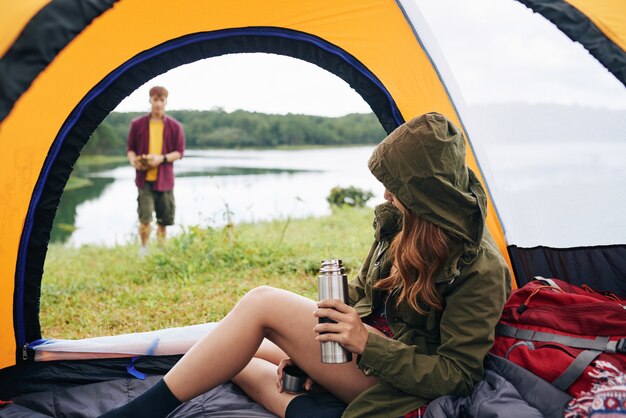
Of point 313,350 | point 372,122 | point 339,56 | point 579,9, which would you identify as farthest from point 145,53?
point 372,122

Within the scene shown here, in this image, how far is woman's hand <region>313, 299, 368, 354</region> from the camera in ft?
6.06

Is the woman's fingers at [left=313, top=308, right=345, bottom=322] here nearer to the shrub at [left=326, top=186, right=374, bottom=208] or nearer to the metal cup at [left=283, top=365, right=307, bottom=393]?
the metal cup at [left=283, top=365, right=307, bottom=393]

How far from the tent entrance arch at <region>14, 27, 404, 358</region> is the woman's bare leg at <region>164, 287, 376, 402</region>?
3.61 ft

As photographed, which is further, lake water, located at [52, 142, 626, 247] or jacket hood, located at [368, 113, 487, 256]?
lake water, located at [52, 142, 626, 247]

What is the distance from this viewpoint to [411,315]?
203cm

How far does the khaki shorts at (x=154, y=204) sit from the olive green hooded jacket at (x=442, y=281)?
400cm

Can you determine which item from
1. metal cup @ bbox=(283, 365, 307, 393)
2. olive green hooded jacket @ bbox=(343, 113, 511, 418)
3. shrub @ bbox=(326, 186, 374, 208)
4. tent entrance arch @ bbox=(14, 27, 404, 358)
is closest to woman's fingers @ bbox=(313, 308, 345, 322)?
olive green hooded jacket @ bbox=(343, 113, 511, 418)

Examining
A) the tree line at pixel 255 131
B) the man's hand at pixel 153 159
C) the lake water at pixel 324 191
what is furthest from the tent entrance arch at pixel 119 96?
the tree line at pixel 255 131

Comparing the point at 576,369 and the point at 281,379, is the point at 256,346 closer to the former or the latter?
the point at 281,379

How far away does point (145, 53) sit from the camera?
2900 mm

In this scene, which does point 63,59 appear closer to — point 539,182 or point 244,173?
point 539,182

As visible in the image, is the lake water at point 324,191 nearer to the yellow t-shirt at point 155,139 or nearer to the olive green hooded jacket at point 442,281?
the yellow t-shirt at point 155,139

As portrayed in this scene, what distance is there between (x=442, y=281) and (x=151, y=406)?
0.96 metres

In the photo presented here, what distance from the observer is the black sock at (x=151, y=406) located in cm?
201
